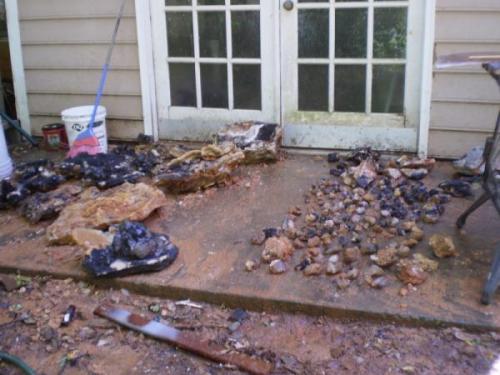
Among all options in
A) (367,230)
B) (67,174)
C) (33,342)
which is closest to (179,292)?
(33,342)

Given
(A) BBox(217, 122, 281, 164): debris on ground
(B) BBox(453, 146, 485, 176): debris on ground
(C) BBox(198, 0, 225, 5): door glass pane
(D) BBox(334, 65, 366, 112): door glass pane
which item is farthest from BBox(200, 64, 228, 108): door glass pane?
(B) BBox(453, 146, 485, 176): debris on ground

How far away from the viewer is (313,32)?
3854 millimetres

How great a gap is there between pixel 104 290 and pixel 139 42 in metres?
2.15

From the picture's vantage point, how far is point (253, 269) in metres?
2.61

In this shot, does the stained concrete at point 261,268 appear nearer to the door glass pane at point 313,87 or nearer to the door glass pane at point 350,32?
the door glass pane at point 313,87

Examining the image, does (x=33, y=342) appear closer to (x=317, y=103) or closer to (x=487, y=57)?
(x=487, y=57)

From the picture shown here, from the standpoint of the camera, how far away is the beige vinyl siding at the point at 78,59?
4277mm

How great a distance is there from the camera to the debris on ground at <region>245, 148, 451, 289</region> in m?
2.53

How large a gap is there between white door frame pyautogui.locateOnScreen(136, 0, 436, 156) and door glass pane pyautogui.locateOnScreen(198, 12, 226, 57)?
1.23 feet

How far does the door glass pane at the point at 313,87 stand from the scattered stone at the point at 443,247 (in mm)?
1585

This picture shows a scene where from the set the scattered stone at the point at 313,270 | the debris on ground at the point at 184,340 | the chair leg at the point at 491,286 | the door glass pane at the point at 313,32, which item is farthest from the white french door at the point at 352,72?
the debris on ground at the point at 184,340

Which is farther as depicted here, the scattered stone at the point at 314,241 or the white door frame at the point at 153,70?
the white door frame at the point at 153,70

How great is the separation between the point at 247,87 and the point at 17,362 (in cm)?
247

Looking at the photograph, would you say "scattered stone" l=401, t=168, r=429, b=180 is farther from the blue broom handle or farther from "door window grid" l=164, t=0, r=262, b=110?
the blue broom handle
